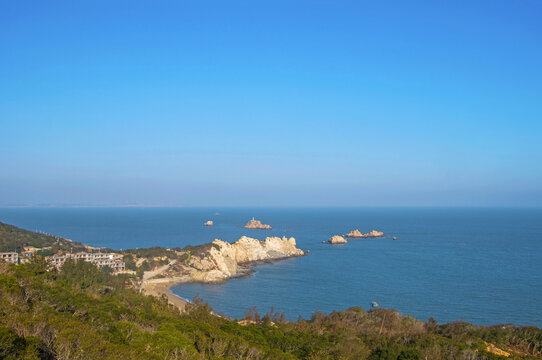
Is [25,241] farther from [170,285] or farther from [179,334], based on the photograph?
[179,334]

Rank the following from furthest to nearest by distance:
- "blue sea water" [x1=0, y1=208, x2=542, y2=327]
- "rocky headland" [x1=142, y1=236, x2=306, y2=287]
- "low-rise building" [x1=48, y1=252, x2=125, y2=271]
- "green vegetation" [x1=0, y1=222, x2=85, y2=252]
Result: "green vegetation" [x1=0, y1=222, x2=85, y2=252]
"rocky headland" [x1=142, y1=236, x2=306, y2=287]
"low-rise building" [x1=48, y1=252, x2=125, y2=271]
"blue sea water" [x1=0, y1=208, x2=542, y2=327]

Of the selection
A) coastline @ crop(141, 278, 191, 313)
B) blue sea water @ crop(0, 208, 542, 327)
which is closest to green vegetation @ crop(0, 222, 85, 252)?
coastline @ crop(141, 278, 191, 313)

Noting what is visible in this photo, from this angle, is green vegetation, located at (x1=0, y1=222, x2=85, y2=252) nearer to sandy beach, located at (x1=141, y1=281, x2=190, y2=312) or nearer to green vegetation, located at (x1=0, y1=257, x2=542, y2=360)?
sandy beach, located at (x1=141, y1=281, x2=190, y2=312)

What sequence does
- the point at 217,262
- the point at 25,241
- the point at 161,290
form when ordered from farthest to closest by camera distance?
the point at 25,241
the point at 217,262
the point at 161,290

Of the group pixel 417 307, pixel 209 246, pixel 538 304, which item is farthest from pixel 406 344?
pixel 209 246

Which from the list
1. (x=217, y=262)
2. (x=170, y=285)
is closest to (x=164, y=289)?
(x=170, y=285)

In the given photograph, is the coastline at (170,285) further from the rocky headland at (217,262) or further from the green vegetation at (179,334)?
the green vegetation at (179,334)

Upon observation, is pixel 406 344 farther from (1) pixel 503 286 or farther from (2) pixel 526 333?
(1) pixel 503 286
